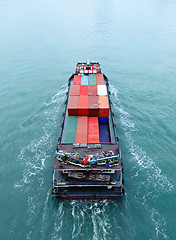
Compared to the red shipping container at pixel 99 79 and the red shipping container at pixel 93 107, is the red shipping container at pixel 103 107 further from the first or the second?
the red shipping container at pixel 99 79

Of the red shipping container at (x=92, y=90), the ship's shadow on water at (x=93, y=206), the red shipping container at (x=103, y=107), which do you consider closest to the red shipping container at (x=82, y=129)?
the red shipping container at (x=103, y=107)

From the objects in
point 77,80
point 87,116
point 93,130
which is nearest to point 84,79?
point 77,80

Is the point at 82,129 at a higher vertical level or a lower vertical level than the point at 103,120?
lower

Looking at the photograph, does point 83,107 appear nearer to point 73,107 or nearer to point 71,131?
point 73,107

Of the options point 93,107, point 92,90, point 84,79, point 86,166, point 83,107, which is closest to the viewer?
point 86,166

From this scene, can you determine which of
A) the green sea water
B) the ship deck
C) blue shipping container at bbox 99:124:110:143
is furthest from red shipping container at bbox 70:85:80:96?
the ship deck

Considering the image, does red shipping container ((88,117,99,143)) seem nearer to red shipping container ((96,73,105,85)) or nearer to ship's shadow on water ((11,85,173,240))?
ship's shadow on water ((11,85,173,240))

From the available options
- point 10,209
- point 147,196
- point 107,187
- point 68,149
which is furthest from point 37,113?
point 147,196
